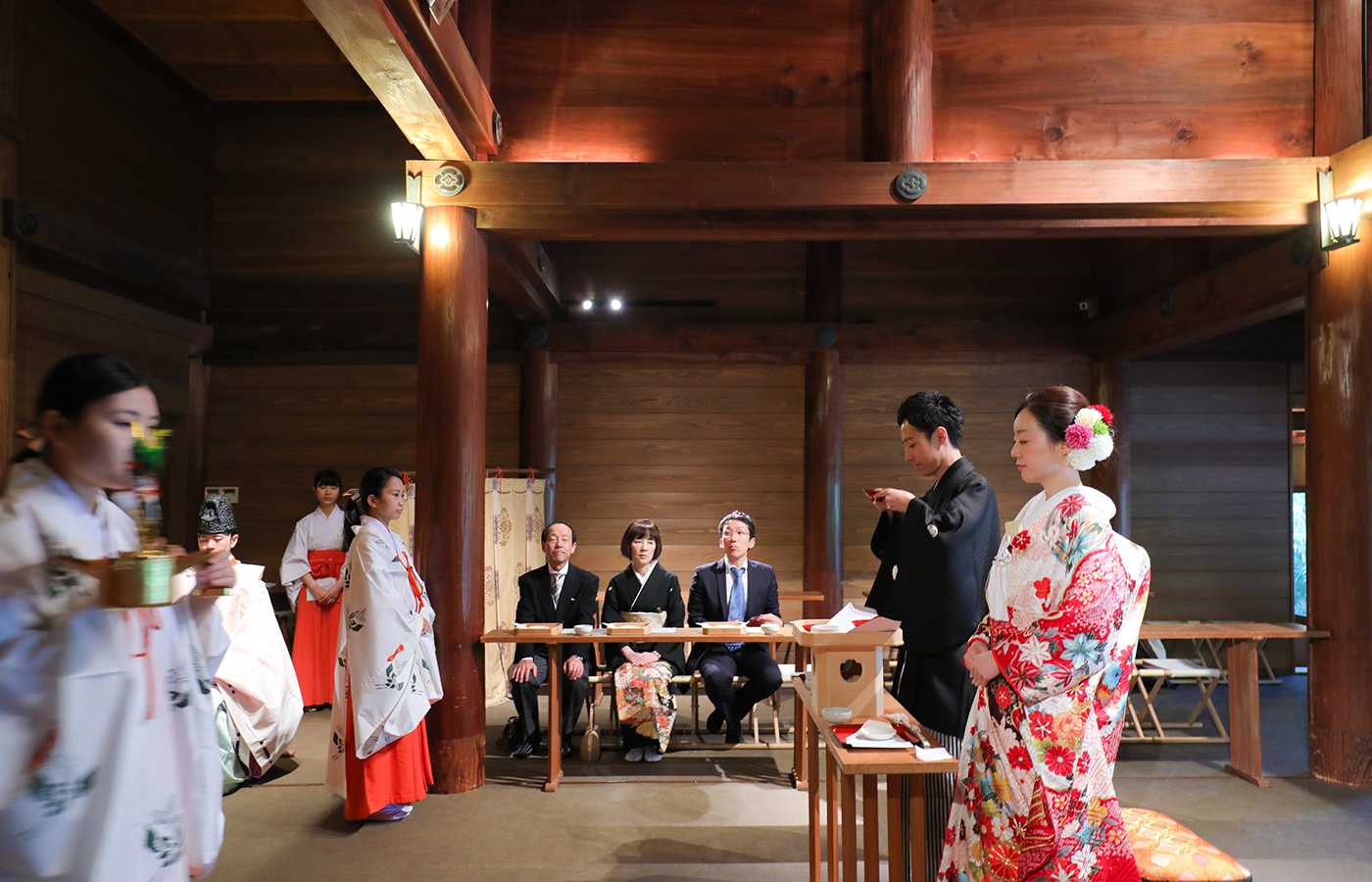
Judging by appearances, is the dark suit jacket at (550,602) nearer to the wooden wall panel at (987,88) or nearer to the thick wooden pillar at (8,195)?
the wooden wall panel at (987,88)

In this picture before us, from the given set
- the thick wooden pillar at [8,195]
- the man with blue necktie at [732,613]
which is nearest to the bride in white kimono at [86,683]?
the man with blue necktie at [732,613]

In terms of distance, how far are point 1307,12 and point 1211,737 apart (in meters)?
4.55

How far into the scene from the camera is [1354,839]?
12.8ft

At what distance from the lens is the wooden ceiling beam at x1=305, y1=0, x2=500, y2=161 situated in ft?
10.7

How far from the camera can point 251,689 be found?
4.60 meters

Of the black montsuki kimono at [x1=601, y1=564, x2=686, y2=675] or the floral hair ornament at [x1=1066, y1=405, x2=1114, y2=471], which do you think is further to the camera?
the black montsuki kimono at [x1=601, y1=564, x2=686, y2=675]

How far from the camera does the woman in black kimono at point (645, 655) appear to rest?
5105mm

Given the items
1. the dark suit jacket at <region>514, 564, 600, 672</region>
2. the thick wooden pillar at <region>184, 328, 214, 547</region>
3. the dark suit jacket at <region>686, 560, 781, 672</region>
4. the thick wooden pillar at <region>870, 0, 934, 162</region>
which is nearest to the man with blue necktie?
the dark suit jacket at <region>686, 560, 781, 672</region>

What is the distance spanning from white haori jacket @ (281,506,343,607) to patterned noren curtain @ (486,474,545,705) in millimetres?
1194

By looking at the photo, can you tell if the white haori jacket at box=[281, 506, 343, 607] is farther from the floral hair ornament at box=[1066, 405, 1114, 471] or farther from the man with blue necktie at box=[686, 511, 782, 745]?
the floral hair ornament at box=[1066, 405, 1114, 471]

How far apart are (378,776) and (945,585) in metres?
2.85

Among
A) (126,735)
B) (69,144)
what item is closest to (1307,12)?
(126,735)

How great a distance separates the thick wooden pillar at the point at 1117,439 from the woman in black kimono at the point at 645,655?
4.37 metres

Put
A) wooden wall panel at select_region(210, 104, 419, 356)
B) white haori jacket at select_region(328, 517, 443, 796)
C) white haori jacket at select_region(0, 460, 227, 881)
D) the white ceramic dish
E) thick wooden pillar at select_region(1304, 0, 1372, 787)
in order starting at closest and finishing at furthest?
1. white haori jacket at select_region(0, 460, 227, 881)
2. the white ceramic dish
3. white haori jacket at select_region(328, 517, 443, 796)
4. thick wooden pillar at select_region(1304, 0, 1372, 787)
5. wooden wall panel at select_region(210, 104, 419, 356)
